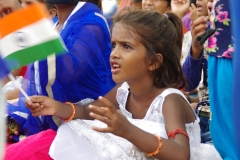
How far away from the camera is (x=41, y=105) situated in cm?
199

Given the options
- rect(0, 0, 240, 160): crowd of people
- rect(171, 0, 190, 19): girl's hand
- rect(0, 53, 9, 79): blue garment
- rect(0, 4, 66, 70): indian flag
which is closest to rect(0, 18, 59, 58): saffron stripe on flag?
rect(0, 4, 66, 70): indian flag

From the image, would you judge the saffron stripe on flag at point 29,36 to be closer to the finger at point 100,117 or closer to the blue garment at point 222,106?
the finger at point 100,117

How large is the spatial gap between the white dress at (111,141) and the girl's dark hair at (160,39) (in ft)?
0.34

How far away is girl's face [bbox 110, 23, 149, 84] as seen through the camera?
198 centimetres

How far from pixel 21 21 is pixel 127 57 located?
882 mm

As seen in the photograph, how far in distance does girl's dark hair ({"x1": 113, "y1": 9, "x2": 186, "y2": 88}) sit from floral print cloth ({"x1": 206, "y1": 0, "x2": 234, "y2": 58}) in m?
0.26

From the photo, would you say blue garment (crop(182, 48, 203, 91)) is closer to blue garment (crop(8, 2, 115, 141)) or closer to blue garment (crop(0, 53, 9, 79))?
blue garment (crop(8, 2, 115, 141))

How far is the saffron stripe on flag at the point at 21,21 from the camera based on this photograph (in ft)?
3.68

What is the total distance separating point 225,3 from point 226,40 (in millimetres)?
135

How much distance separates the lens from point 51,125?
2275mm

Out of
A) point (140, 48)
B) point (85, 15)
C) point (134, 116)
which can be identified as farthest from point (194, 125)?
point (85, 15)

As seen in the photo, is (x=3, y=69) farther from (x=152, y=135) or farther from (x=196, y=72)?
(x=196, y=72)

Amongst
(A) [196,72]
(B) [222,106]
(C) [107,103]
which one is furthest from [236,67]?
(A) [196,72]

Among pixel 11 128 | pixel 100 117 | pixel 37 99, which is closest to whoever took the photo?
pixel 100 117
